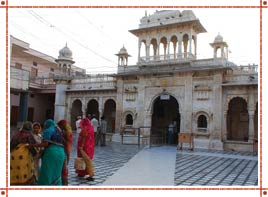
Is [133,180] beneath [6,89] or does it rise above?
beneath

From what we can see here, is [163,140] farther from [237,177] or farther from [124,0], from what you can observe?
[124,0]

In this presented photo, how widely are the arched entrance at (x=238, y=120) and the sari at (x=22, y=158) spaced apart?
48.6 feet

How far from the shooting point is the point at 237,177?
25.2ft

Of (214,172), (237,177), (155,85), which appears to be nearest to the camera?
(237,177)

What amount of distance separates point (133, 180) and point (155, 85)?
37.9ft

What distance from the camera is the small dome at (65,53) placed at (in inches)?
930

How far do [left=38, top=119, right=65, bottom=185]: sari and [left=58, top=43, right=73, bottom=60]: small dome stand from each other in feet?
63.3

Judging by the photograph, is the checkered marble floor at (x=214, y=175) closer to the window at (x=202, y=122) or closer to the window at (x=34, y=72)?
the window at (x=202, y=122)

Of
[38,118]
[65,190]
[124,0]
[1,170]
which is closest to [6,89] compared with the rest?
[1,170]

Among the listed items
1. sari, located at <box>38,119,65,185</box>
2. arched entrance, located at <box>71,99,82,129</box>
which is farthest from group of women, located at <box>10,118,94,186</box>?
arched entrance, located at <box>71,99,82,129</box>

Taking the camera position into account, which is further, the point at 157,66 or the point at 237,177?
the point at 157,66

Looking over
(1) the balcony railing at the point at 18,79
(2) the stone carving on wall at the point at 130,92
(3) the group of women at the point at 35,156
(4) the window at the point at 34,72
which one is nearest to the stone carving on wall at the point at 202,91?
(2) the stone carving on wall at the point at 130,92

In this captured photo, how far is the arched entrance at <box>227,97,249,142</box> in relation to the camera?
57.6 ft

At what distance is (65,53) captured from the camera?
24.0 m
